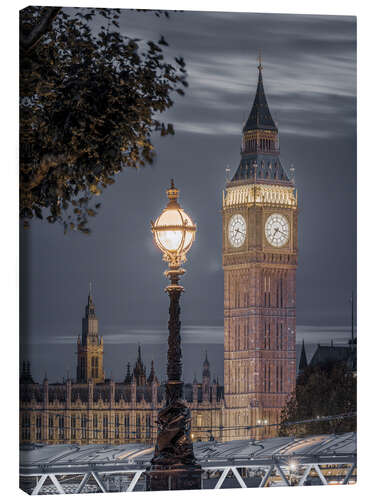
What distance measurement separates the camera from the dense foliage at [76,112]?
1075 centimetres

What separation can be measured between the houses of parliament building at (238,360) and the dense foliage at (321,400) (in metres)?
0.21

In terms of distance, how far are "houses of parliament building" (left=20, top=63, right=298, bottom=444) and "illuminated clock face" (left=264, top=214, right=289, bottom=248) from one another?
0.05 ft

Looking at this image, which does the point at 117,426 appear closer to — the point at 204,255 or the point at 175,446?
the point at 204,255

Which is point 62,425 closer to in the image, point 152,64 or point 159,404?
point 159,404

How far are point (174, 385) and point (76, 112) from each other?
2.18m

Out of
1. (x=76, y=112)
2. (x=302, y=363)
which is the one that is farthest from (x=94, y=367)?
(x=76, y=112)

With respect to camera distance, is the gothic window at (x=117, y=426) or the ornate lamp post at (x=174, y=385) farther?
the gothic window at (x=117, y=426)

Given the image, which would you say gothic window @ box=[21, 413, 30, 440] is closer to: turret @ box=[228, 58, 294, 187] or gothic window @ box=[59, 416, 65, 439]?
gothic window @ box=[59, 416, 65, 439]

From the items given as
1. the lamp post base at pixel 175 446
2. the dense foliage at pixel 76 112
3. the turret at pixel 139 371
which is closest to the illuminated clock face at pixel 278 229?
the turret at pixel 139 371

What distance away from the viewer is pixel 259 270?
17.9m

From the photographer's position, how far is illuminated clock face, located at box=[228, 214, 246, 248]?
15688mm

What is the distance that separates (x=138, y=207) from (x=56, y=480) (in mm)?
2939

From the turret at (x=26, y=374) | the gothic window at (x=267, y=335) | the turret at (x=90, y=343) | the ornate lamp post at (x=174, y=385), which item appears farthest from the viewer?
the gothic window at (x=267, y=335)

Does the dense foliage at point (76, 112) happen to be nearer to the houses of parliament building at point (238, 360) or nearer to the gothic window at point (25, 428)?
the gothic window at point (25, 428)
